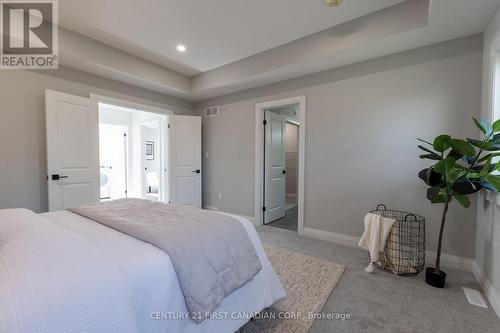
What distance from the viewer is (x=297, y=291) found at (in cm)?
197

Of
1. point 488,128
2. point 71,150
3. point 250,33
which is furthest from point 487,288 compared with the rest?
point 71,150

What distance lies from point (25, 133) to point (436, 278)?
16.1 feet

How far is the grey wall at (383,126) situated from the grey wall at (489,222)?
0.14 metres

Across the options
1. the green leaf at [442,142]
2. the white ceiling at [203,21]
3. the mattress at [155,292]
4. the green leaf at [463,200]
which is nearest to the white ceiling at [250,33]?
the white ceiling at [203,21]

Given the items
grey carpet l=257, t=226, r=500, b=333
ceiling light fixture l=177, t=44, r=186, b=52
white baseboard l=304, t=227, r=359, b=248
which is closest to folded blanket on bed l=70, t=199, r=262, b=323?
grey carpet l=257, t=226, r=500, b=333

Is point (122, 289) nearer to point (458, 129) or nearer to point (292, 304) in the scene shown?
point (292, 304)

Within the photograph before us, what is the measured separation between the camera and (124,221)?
1468mm

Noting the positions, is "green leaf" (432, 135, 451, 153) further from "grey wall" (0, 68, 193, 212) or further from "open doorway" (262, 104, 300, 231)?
"grey wall" (0, 68, 193, 212)

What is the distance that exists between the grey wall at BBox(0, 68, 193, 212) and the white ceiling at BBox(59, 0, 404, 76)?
0.85 m

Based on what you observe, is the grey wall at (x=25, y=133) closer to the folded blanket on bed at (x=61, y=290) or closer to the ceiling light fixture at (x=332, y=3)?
the folded blanket on bed at (x=61, y=290)

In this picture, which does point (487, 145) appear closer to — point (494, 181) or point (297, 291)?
point (494, 181)

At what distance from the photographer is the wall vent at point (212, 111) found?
4570 mm

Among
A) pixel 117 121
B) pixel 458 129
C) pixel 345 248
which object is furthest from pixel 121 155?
pixel 458 129

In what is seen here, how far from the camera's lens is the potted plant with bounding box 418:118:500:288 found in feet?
5.67
